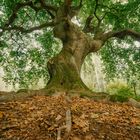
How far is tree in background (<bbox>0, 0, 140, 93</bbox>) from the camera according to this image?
1075 centimetres

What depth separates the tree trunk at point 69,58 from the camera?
32.8ft

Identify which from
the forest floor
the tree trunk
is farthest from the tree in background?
the forest floor

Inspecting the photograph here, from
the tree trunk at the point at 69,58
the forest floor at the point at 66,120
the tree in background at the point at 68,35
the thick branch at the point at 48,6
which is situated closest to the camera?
the forest floor at the point at 66,120

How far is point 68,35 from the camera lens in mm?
11688

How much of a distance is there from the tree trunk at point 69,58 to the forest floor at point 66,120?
2318 mm

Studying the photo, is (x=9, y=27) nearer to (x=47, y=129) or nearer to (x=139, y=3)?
(x=139, y=3)

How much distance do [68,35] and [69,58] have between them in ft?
3.96

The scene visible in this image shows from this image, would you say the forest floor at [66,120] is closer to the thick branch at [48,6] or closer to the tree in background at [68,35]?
the tree in background at [68,35]

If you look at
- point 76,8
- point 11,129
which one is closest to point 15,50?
point 76,8

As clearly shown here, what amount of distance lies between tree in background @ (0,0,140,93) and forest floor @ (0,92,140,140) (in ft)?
8.31

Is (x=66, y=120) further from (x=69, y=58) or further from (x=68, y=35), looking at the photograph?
(x=68, y=35)

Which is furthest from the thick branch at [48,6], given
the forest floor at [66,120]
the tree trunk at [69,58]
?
the forest floor at [66,120]

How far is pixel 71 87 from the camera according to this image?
384 inches

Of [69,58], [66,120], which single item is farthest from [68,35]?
[66,120]
